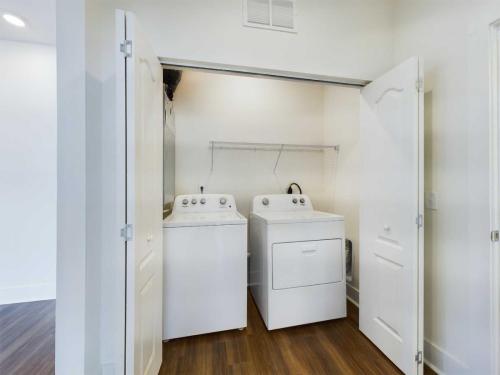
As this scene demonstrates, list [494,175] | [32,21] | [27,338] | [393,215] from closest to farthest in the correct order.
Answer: [494,175] → [393,215] → [27,338] → [32,21]

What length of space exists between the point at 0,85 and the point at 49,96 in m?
0.39

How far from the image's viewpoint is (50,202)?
7.36 ft

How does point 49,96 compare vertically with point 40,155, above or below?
above

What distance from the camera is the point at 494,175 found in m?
1.15

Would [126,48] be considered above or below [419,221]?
above

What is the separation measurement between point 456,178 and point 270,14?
158 cm

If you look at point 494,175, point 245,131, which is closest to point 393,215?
point 494,175

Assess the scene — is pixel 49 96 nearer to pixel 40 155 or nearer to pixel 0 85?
pixel 0 85

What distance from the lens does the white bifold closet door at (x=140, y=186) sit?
0.93 metres

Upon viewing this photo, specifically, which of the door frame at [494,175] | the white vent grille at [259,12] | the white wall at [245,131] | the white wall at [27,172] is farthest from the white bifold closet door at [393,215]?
the white wall at [27,172]

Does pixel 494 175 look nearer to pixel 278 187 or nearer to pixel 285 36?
pixel 285 36

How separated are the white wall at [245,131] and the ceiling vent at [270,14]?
3.77ft

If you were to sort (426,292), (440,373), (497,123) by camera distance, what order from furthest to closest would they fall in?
(426,292)
(440,373)
(497,123)

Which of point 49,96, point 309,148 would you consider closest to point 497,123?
point 309,148
